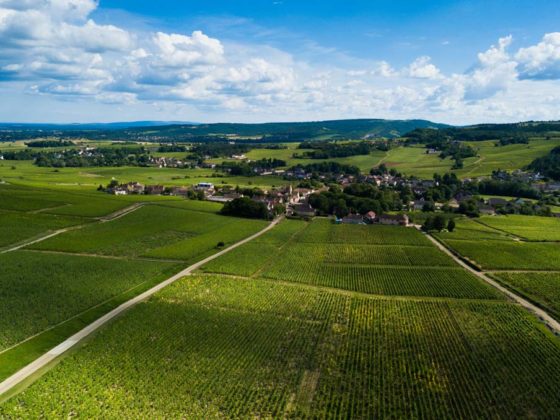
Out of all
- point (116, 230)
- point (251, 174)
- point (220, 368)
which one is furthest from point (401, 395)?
point (251, 174)

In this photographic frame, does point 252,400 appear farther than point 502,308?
No

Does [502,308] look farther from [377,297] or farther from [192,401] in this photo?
[192,401]

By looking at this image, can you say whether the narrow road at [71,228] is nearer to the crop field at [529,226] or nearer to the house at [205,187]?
the house at [205,187]

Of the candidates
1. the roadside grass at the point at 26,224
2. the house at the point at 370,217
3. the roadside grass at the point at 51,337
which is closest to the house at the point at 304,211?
the house at the point at 370,217

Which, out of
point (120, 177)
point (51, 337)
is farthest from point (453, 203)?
point (120, 177)

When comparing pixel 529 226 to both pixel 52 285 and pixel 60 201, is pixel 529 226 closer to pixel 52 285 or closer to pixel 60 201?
pixel 52 285

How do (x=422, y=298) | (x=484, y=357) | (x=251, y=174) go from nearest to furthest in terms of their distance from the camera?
(x=484, y=357), (x=422, y=298), (x=251, y=174)
